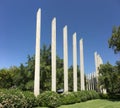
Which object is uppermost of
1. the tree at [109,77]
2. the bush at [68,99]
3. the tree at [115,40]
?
the tree at [115,40]

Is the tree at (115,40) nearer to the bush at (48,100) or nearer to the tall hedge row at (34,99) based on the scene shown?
the tall hedge row at (34,99)

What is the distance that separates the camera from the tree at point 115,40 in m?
24.5

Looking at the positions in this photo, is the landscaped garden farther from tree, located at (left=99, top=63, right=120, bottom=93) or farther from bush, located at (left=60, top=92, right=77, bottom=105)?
tree, located at (left=99, top=63, right=120, bottom=93)

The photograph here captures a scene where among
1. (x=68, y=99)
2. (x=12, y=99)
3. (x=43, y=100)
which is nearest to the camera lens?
(x=12, y=99)

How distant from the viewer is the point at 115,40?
2488 centimetres

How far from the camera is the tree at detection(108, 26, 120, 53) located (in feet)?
80.4

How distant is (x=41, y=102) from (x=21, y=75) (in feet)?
53.9

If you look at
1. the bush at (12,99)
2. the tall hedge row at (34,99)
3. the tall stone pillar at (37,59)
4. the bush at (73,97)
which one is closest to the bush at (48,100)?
the tall hedge row at (34,99)

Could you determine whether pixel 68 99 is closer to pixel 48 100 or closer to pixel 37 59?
pixel 48 100

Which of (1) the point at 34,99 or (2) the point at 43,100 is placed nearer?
(1) the point at 34,99

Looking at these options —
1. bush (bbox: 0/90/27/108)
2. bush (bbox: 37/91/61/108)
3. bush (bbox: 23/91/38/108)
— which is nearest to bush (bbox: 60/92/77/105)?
bush (bbox: 37/91/61/108)

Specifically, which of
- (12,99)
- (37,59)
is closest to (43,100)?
(12,99)

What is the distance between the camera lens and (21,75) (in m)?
33.9

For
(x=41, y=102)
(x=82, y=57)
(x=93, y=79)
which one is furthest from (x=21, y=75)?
(x=41, y=102)
